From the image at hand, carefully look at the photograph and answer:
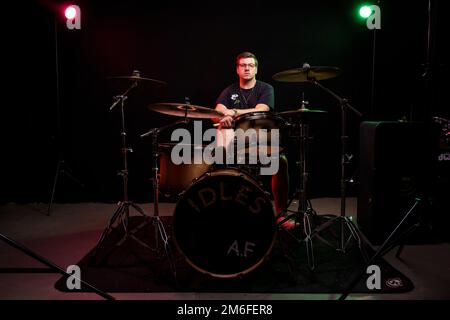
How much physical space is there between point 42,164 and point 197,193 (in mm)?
4016

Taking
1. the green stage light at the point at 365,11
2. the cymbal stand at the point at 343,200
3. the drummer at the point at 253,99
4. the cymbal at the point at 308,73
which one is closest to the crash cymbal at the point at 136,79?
the drummer at the point at 253,99

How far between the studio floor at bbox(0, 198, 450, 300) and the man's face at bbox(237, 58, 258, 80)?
2.15 m

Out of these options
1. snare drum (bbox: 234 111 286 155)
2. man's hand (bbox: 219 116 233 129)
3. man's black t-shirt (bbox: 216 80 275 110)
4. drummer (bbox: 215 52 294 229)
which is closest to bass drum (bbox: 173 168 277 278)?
snare drum (bbox: 234 111 286 155)

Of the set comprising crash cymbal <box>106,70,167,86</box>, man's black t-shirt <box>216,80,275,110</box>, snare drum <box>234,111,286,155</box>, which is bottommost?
snare drum <box>234,111,286,155</box>

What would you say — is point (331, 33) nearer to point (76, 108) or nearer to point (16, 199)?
point (76, 108)

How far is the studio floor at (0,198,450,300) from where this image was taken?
273 centimetres

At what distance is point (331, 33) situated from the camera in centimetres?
565

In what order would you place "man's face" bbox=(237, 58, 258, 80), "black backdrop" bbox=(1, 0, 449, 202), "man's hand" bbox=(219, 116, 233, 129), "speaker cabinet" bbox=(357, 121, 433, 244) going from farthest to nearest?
"black backdrop" bbox=(1, 0, 449, 202)
"man's face" bbox=(237, 58, 258, 80)
"speaker cabinet" bbox=(357, 121, 433, 244)
"man's hand" bbox=(219, 116, 233, 129)

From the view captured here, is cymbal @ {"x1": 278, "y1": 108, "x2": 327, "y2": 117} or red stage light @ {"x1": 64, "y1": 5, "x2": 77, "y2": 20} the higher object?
red stage light @ {"x1": 64, "y1": 5, "x2": 77, "y2": 20}

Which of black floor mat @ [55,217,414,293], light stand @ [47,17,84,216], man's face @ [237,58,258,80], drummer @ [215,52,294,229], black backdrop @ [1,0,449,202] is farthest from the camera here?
black backdrop @ [1,0,449,202]

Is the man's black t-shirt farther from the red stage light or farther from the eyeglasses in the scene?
the red stage light

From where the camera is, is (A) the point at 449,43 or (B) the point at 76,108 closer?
(A) the point at 449,43
